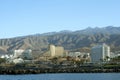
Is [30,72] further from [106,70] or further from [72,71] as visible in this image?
[106,70]

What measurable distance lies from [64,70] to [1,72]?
2483 centimetres

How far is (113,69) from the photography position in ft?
529

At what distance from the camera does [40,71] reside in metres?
159

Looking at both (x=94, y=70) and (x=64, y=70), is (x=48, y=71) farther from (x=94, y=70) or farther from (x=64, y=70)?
(x=94, y=70)

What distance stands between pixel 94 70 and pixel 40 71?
20.6 m

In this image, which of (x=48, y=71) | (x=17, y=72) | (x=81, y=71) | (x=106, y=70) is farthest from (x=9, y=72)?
(x=106, y=70)

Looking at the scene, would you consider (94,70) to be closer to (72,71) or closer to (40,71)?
(72,71)

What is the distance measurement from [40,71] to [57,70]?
7.52 m

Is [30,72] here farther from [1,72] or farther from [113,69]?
[113,69]

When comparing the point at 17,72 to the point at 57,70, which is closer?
the point at 17,72

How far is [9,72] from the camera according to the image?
502ft

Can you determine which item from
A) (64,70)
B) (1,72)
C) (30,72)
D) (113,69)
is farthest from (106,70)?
(1,72)

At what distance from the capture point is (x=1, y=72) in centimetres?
15388

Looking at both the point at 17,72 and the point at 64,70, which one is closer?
the point at 17,72
